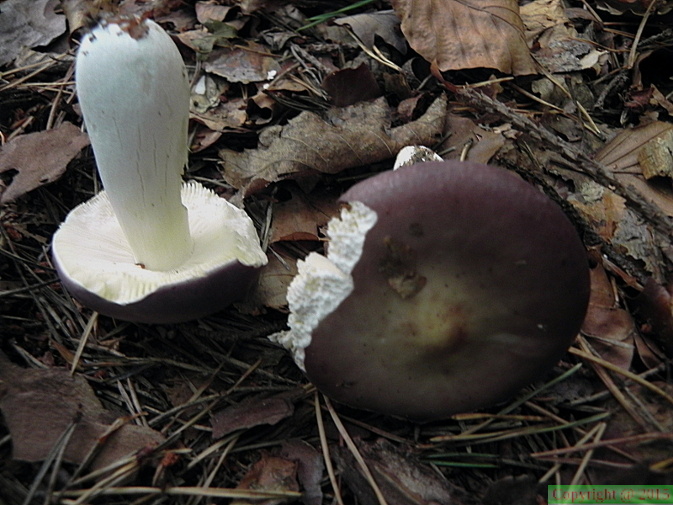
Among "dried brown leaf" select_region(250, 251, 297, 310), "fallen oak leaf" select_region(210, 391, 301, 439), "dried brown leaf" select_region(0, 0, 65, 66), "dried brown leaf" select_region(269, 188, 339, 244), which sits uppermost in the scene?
"dried brown leaf" select_region(0, 0, 65, 66)

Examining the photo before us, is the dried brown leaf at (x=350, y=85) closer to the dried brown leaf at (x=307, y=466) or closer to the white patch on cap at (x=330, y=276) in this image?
the white patch on cap at (x=330, y=276)

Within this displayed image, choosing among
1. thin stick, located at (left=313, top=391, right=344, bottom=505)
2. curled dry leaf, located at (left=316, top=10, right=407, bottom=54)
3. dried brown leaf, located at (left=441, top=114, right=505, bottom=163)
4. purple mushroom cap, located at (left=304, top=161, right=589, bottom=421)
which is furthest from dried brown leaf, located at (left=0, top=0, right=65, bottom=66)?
thin stick, located at (left=313, top=391, right=344, bottom=505)

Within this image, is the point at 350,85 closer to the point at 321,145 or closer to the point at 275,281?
the point at 321,145

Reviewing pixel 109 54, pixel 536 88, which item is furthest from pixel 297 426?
pixel 536 88

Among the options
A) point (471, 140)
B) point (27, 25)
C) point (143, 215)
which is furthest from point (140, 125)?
point (27, 25)

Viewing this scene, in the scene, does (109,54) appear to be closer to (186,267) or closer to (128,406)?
(186,267)

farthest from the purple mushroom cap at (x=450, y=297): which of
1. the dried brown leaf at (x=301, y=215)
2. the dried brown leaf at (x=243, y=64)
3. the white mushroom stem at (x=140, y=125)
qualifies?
the dried brown leaf at (x=243, y=64)

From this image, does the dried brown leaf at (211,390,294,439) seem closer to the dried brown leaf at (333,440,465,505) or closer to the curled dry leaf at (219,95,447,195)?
the dried brown leaf at (333,440,465,505)
